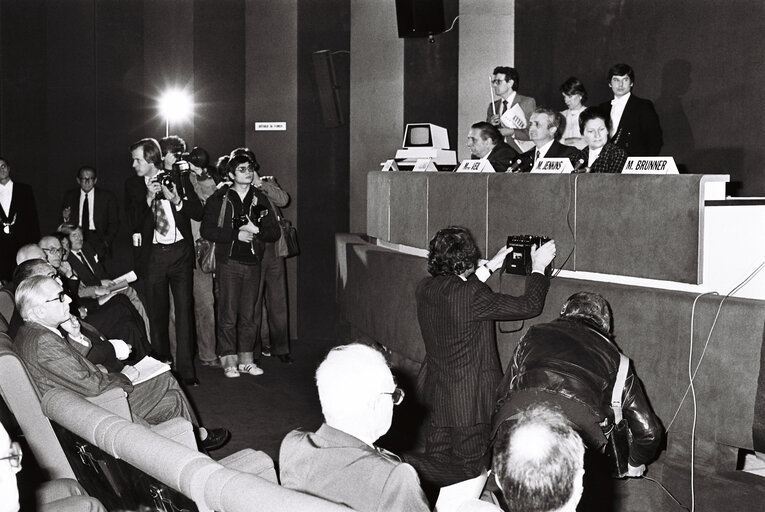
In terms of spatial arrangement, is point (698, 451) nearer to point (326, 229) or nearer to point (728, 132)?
point (728, 132)

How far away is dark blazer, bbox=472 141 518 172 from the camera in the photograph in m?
5.60

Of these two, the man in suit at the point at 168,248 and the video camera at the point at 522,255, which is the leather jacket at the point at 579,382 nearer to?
the video camera at the point at 522,255

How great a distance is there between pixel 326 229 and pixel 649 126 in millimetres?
3414

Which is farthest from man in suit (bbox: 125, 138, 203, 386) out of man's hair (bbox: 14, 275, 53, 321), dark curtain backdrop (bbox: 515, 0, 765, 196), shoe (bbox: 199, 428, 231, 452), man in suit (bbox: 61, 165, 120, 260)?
dark curtain backdrop (bbox: 515, 0, 765, 196)

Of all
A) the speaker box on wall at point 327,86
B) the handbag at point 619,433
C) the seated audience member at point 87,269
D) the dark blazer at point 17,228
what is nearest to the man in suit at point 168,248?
the seated audience member at point 87,269

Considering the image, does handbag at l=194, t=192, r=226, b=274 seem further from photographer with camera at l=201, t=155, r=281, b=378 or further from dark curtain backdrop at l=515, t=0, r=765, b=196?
dark curtain backdrop at l=515, t=0, r=765, b=196

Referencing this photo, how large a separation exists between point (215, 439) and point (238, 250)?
2.14 meters

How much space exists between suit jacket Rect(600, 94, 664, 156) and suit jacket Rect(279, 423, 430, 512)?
457cm

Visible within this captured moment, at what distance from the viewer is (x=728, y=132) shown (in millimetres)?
6551

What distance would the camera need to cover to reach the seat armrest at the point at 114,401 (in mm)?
3660

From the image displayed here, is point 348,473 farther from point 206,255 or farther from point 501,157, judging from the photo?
point 206,255

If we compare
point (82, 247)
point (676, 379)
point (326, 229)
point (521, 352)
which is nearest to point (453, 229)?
point (521, 352)

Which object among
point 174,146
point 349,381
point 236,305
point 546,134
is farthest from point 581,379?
point 174,146

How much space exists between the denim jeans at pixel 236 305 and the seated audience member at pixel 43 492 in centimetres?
387
